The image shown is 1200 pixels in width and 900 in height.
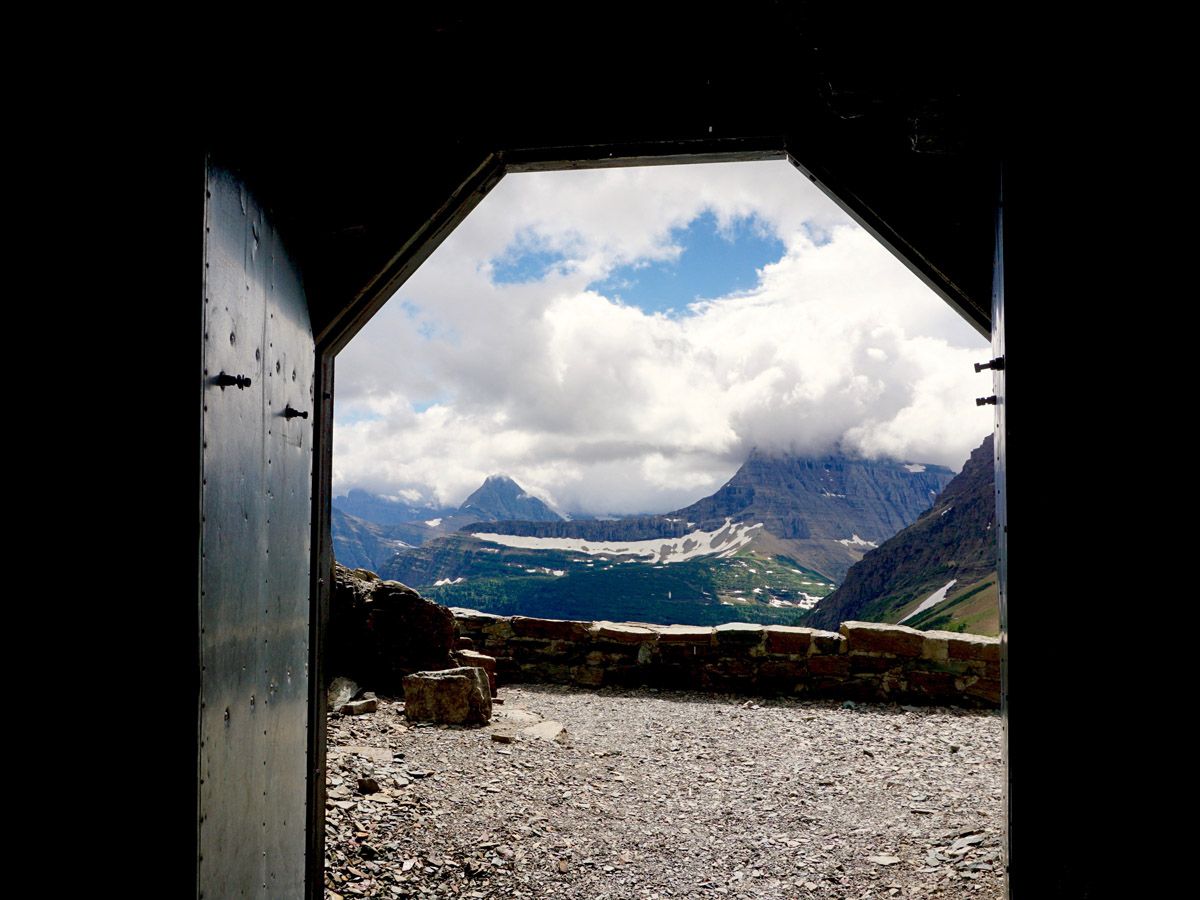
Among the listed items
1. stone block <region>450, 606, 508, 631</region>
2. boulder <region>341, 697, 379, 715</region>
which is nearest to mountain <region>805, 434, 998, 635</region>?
stone block <region>450, 606, 508, 631</region>

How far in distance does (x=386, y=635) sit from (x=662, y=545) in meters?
99.6

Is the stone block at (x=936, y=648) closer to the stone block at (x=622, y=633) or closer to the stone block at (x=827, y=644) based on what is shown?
the stone block at (x=827, y=644)

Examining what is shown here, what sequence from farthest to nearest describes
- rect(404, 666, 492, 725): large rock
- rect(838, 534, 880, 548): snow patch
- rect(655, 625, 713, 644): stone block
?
rect(838, 534, 880, 548): snow patch
rect(655, 625, 713, 644): stone block
rect(404, 666, 492, 725): large rock

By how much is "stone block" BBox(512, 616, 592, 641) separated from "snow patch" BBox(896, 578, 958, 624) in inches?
998

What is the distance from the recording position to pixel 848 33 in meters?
2.09

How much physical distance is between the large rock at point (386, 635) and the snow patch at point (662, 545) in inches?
3178

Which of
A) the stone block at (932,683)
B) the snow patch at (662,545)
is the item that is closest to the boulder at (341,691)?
the stone block at (932,683)

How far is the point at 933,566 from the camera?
33.5 m

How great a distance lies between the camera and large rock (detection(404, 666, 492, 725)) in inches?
237

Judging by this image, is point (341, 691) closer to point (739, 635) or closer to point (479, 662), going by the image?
point (479, 662)

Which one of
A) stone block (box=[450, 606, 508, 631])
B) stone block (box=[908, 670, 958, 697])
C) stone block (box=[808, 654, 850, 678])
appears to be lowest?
stone block (box=[908, 670, 958, 697])

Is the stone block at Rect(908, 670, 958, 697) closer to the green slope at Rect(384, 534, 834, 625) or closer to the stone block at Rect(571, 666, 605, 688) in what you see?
the stone block at Rect(571, 666, 605, 688)

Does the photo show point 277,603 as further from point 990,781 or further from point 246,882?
point 990,781

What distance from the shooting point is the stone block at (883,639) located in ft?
23.2
